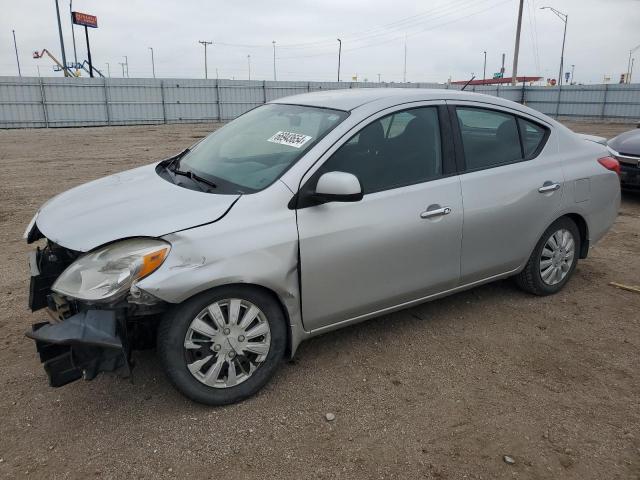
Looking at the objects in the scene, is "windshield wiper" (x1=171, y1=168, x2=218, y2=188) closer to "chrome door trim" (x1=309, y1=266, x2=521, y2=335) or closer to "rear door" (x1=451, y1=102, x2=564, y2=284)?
"chrome door trim" (x1=309, y1=266, x2=521, y2=335)

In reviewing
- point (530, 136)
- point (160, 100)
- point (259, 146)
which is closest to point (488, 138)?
point (530, 136)

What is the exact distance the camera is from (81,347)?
253 centimetres

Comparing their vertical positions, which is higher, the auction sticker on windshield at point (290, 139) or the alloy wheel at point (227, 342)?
the auction sticker on windshield at point (290, 139)

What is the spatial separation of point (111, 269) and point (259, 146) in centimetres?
137

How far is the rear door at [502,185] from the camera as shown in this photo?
3.70 metres

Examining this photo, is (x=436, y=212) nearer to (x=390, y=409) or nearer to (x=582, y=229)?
(x=390, y=409)

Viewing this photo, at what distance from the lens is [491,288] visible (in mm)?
4680

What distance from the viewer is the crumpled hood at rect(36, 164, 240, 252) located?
2.73m

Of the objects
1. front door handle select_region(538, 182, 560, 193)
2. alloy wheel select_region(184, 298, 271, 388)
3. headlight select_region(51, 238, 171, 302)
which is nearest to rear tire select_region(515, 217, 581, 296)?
front door handle select_region(538, 182, 560, 193)

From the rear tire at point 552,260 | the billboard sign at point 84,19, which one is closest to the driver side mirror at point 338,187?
the rear tire at point 552,260

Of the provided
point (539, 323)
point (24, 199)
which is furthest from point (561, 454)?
point (24, 199)

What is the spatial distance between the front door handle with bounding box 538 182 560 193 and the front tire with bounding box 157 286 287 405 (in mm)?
2293

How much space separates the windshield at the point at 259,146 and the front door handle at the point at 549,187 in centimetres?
171

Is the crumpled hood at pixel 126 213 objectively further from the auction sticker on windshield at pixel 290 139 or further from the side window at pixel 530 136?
the side window at pixel 530 136
